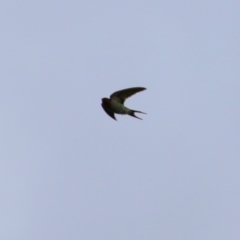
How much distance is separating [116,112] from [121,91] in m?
1.14

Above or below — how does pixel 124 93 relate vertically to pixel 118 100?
above

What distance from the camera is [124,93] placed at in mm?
23625

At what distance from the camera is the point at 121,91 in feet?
77.2

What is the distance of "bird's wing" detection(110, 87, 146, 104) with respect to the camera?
2345 cm

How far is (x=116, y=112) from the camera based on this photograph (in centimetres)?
2434

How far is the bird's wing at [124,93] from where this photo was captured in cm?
2345

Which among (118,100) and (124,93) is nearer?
(124,93)
